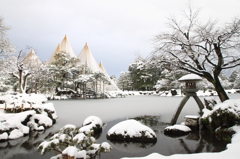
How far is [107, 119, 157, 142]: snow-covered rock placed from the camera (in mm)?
4148

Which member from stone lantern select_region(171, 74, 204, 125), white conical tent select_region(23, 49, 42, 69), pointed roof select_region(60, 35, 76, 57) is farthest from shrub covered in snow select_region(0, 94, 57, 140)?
pointed roof select_region(60, 35, 76, 57)

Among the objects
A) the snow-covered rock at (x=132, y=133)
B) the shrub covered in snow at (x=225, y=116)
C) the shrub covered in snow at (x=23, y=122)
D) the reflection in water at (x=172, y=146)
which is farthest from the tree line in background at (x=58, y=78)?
the shrub covered in snow at (x=225, y=116)

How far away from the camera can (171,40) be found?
5852mm

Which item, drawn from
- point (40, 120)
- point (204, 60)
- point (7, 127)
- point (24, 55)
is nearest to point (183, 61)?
point (204, 60)

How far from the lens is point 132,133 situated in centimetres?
423

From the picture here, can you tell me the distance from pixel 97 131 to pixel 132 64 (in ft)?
97.2

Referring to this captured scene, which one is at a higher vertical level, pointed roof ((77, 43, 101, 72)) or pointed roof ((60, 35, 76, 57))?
pointed roof ((60, 35, 76, 57))

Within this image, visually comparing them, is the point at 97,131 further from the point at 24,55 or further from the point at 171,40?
the point at 24,55

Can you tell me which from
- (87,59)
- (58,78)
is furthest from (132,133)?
(87,59)

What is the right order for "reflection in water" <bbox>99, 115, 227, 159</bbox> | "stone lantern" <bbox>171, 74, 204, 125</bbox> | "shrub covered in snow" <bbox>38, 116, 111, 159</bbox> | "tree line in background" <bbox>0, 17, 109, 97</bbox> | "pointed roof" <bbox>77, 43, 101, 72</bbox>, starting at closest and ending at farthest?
1. "shrub covered in snow" <bbox>38, 116, 111, 159</bbox>
2. "reflection in water" <bbox>99, 115, 227, 159</bbox>
3. "stone lantern" <bbox>171, 74, 204, 125</bbox>
4. "tree line in background" <bbox>0, 17, 109, 97</bbox>
5. "pointed roof" <bbox>77, 43, 101, 72</bbox>

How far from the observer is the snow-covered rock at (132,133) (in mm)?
4148

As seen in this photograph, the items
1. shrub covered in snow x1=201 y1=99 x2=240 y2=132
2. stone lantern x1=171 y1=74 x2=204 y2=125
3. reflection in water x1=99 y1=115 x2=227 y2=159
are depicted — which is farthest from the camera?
stone lantern x1=171 y1=74 x2=204 y2=125

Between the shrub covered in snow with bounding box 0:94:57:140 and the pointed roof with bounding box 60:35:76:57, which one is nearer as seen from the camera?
the shrub covered in snow with bounding box 0:94:57:140

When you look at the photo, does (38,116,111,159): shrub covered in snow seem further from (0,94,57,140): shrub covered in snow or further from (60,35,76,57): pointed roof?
(60,35,76,57): pointed roof
